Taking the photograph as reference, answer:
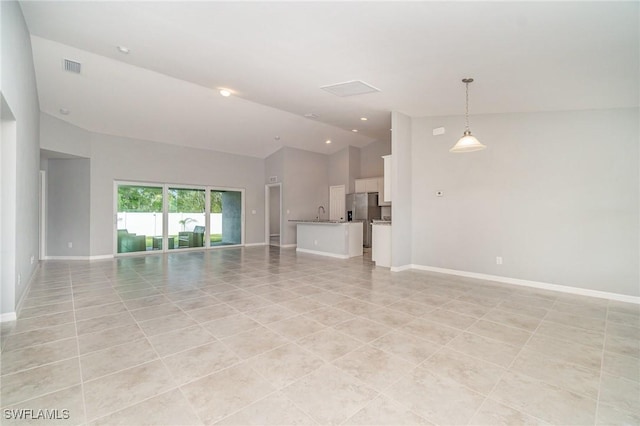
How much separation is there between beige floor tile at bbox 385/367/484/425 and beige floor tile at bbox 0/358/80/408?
2.24 m

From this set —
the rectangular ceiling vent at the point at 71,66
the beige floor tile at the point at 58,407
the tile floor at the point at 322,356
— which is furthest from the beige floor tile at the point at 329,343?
the rectangular ceiling vent at the point at 71,66

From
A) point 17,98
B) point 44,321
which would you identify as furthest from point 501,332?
point 17,98

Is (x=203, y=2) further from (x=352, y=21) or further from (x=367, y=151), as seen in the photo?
(x=367, y=151)

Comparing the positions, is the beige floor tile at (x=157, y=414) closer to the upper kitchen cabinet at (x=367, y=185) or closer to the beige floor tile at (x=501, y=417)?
the beige floor tile at (x=501, y=417)

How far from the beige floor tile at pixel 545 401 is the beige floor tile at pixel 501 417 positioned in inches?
2.1

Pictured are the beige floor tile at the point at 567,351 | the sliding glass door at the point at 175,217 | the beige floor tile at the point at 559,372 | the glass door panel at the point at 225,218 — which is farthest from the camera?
the glass door panel at the point at 225,218

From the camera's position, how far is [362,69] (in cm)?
397

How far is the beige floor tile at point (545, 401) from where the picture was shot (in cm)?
174

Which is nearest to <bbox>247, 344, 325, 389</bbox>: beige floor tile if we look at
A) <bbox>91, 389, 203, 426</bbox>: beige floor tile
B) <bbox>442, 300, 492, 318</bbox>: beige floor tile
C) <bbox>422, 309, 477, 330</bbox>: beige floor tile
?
<bbox>91, 389, 203, 426</bbox>: beige floor tile

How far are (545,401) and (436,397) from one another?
686mm

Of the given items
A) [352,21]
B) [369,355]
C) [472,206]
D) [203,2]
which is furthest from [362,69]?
[369,355]

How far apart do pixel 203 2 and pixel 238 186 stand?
276 inches

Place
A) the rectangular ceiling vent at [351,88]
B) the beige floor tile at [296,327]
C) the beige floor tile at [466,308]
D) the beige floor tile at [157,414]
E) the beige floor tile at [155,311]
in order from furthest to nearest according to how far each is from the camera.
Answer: the rectangular ceiling vent at [351,88]
the beige floor tile at [466,308]
the beige floor tile at [155,311]
the beige floor tile at [296,327]
the beige floor tile at [157,414]

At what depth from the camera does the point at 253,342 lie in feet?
8.78
